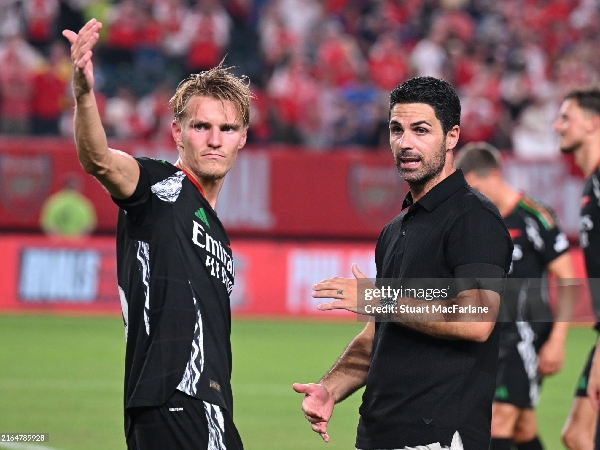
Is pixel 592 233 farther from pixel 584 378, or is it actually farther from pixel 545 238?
pixel 545 238

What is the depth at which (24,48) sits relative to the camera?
66.8ft

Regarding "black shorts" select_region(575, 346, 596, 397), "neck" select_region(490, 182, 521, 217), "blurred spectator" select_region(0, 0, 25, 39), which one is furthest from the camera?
"blurred spectator" select_region(0, 0, 25, 39)

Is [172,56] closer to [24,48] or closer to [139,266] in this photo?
[24,48]

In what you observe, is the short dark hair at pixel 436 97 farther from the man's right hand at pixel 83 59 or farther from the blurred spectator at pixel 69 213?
the blurred spectator at pixel 69 213

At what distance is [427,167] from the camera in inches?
168

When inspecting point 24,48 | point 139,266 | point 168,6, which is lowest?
point 139,266

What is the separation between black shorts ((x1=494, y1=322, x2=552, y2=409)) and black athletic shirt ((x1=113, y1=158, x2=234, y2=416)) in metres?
3.77

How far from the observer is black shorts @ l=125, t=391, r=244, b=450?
12.9ft

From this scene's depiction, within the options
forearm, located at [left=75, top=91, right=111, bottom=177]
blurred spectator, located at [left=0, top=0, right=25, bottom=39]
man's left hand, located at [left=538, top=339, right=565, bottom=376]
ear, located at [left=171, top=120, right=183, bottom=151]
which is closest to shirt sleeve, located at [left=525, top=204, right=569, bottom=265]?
man's left hand, located at [left=538, top=339, right=565, bottom=376]

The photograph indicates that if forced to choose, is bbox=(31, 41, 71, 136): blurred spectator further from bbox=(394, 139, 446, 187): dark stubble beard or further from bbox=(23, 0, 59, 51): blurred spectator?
bbox=(394, 139, 446, 187): dark stubble beard

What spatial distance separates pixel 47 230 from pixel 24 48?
12.2 ft

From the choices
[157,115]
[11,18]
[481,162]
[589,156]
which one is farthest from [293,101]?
[589,156]

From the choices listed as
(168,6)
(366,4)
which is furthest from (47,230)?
(366,4)

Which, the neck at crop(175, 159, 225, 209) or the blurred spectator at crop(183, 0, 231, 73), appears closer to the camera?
the neck at crop(175, 159, 225, 209)
